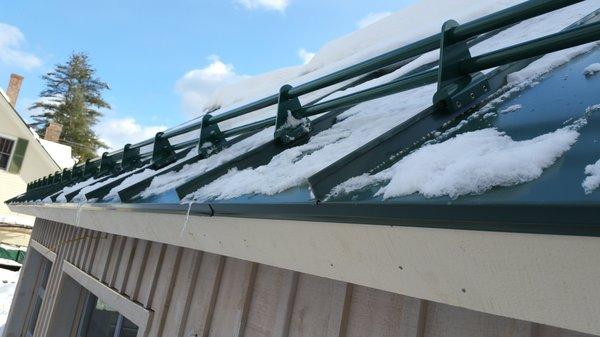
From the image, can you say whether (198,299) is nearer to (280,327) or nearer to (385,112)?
(280,327)

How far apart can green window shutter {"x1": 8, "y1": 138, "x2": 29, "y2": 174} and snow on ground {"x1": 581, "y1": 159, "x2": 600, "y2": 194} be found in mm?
23628

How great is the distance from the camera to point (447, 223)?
0.75m

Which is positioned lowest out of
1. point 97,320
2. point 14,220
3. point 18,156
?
point 14,220

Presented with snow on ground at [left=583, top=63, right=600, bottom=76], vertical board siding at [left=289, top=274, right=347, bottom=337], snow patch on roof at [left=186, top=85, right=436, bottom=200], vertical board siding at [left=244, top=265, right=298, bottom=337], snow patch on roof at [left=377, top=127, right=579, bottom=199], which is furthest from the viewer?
vertical board siding at [left=244, top=265, right=298, bottom=337]

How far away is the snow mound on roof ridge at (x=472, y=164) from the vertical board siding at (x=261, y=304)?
16.8 inches

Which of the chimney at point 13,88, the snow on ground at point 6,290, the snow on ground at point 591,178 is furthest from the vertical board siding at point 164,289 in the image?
the chimney at point 13,88

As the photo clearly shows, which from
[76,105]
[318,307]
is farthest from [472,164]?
[76,105]

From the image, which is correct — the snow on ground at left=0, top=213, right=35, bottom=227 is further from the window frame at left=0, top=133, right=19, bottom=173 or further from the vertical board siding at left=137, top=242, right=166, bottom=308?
the vertical board siding at left=137, top=242, right=166, bottom=308

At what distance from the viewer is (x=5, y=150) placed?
67.3ft

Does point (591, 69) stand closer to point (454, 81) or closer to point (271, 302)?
point (454, 81)

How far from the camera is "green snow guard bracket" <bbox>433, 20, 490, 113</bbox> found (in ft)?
4.42

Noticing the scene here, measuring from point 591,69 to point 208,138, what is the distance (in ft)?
7.05

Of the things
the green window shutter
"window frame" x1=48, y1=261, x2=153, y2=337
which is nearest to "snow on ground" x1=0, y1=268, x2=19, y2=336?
the green window shutter

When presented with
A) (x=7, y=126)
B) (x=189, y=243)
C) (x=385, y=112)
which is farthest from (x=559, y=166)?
(x=7, y=126)
